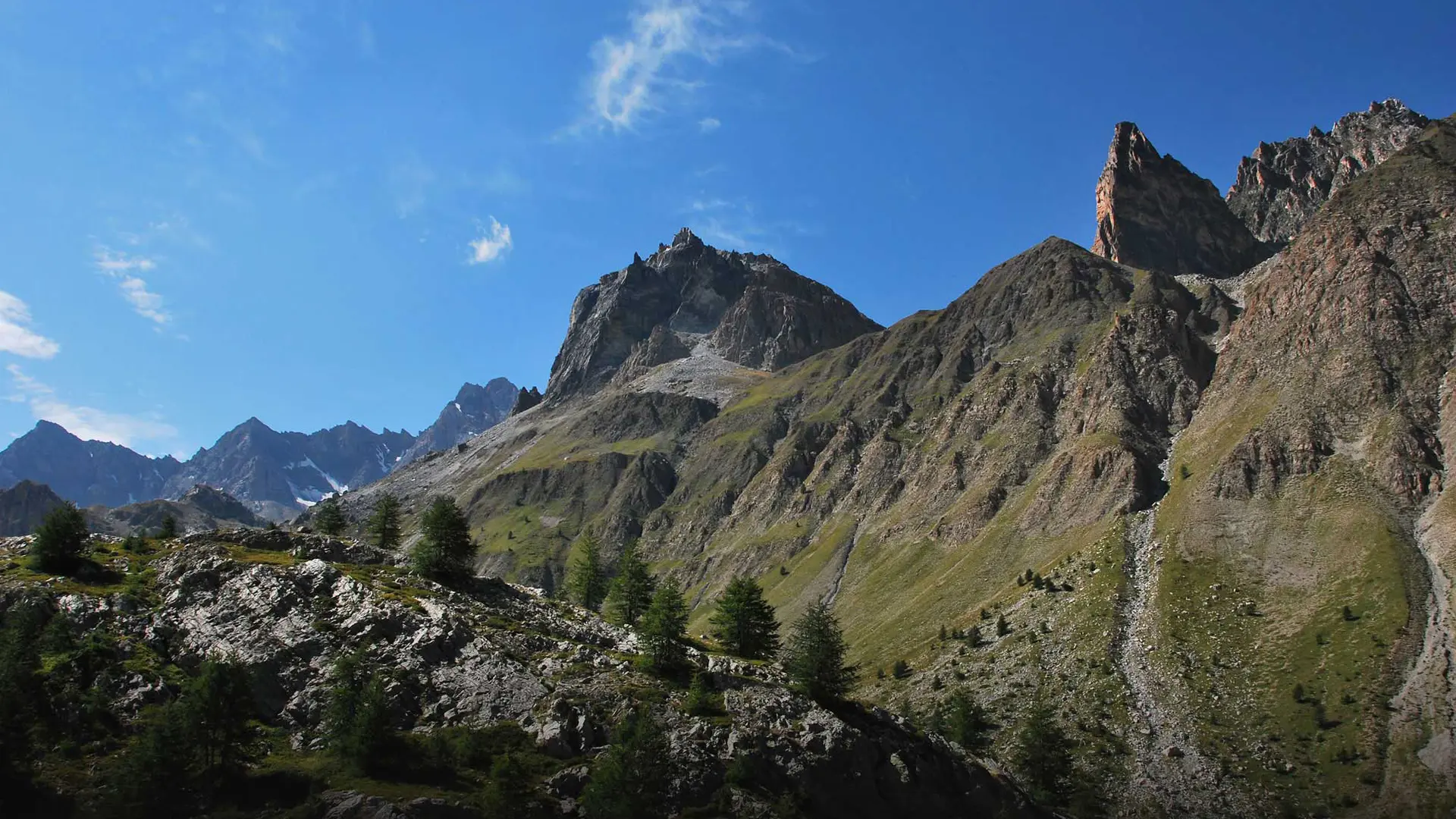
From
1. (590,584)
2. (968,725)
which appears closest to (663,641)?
(968,725)

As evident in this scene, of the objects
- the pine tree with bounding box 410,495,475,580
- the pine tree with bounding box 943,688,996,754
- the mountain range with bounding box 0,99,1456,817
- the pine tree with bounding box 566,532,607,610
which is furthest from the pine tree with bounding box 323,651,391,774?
the pine tree with bounding box 566,532,607,610

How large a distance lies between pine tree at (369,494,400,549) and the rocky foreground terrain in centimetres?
4022

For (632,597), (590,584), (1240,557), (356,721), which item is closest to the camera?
(356,721)

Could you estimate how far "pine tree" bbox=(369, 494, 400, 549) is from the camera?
117125 millimetres

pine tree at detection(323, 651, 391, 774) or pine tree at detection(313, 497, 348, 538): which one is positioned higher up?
pine tree at detection(313, 497, 348, 538)

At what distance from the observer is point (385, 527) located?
117438 millimetres

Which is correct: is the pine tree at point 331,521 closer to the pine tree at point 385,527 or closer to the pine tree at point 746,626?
the pine tree at point 385,527

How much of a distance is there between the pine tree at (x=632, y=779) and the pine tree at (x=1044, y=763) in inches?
1501

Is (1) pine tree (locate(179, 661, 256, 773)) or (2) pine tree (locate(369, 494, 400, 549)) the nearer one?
(1) pine tree (locate(179, 661, 256, 773))

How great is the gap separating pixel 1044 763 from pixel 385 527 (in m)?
84.8

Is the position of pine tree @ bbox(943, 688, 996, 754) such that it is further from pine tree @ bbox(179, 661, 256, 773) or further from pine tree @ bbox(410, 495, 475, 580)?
pine tree @ bbox(179, 661, 256, 773)

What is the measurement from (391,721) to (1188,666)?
A: 8545 centimetres

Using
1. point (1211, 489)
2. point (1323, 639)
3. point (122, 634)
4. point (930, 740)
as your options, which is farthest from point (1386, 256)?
point (122, 634)

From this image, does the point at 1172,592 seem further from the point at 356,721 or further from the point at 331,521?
the point at 331,521
